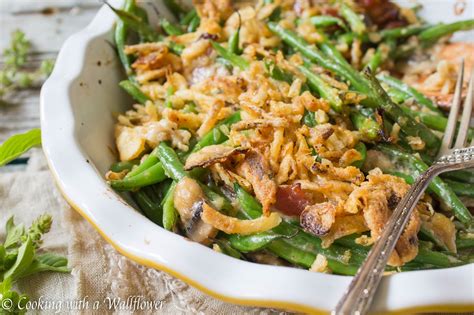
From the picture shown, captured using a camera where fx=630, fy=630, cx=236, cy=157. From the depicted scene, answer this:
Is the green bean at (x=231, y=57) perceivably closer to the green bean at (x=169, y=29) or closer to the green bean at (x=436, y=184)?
the green bean at (x=169, y=29)

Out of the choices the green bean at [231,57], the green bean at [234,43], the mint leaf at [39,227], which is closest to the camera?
the mint leaf at [39,227]

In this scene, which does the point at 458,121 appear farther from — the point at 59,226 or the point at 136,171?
the point at 59,226

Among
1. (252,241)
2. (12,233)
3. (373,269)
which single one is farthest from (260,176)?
(12,233)

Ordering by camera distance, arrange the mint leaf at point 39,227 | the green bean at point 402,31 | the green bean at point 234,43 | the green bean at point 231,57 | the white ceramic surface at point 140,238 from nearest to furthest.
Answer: the white ceramic surface at point 140,238 < the mint leaf at point 39,227 < the green bean at point 231,57 < the green bean at point 234,43 < the green bean at point 402,31

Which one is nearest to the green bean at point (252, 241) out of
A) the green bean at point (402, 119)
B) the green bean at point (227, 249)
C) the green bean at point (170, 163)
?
the green bean at point (227, 249)

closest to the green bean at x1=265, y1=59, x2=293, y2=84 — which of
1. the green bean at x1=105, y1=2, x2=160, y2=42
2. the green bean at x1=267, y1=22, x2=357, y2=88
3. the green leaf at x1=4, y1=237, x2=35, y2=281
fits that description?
the green bean at x1=267, y1=22, x2=357, y2=88

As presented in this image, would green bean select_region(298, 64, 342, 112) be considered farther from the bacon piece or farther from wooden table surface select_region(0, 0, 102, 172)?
wooden table surface select_region(0, 0, 102, 172)
